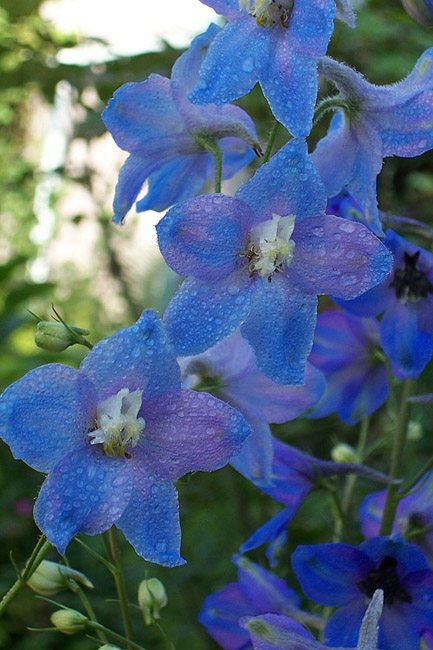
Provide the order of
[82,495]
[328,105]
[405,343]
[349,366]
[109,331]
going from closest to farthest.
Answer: [82,495], [328,105], [405,343], [349,366], [109,331]

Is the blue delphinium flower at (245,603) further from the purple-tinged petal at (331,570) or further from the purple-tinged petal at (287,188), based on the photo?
the purple-tinged petal at (287,188)

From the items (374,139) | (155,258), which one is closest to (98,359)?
(374,139)

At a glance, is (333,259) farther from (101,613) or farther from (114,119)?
(101,613)

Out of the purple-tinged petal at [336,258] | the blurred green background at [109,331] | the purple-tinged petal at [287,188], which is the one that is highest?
the purple-tinged petal at [287,188]

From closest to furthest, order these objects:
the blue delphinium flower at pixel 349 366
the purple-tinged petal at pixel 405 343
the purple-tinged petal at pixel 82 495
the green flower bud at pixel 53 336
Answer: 1. the purple-tinged petal at pixel 82 495
2. the green flower bud at pixel 53 336
3. the purple-tinged petal at pixel 405 343
4. the blue delphinium flower at pixel 349 366

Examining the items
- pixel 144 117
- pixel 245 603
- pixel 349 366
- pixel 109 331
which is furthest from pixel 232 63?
pixel 109 331

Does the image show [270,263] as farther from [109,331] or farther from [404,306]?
[109,331]

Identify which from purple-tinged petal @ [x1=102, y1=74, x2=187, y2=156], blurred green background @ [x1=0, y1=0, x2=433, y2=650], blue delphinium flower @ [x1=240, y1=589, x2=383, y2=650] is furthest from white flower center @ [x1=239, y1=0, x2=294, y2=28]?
blurred green background @ [x1=0, y1=0, x2=433, y2=650]

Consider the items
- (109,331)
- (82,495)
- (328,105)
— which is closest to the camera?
(82,495)

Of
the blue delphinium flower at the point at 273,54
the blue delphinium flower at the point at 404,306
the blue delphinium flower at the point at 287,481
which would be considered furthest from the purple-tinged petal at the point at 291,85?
the blue delphinium flower at the point at 287,481
